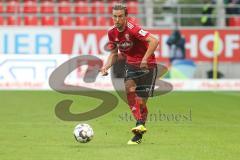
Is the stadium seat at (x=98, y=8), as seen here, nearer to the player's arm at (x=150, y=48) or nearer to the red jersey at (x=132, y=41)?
the red jersey at (x=132, y=41)

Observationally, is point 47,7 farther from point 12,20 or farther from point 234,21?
point 234,21

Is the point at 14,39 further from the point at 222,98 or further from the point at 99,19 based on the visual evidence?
the point at 222,98

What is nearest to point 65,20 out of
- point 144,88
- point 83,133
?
point 144,88

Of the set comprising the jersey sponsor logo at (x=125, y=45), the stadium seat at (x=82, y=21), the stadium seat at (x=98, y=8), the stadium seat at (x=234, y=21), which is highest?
the jersey sponsor logo at (x=125, y=45)

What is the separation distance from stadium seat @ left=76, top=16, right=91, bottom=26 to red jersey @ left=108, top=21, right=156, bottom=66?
21.5 metres

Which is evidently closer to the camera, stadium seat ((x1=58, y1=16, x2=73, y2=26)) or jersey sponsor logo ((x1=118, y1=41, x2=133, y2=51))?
jersey sponsor logo ((x1=118, y1=41, x2=133, y2=51))

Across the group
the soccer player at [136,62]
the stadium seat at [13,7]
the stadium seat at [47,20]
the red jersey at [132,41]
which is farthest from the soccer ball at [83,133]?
the stadium seat at [47,20]

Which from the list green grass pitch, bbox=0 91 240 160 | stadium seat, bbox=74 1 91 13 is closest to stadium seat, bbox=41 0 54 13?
stadium seat, bbox=74 1 91 13

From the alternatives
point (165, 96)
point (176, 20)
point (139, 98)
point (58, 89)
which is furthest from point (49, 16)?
point (139, 98)

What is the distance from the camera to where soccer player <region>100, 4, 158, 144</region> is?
485 inches

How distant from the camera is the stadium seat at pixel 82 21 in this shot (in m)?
34.3

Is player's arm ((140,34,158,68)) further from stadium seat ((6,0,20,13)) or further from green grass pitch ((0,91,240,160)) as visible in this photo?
stadium seat ((6,0,20,13))

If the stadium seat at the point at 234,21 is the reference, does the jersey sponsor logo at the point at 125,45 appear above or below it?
above

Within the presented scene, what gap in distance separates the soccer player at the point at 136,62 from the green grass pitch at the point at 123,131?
1.66ft
